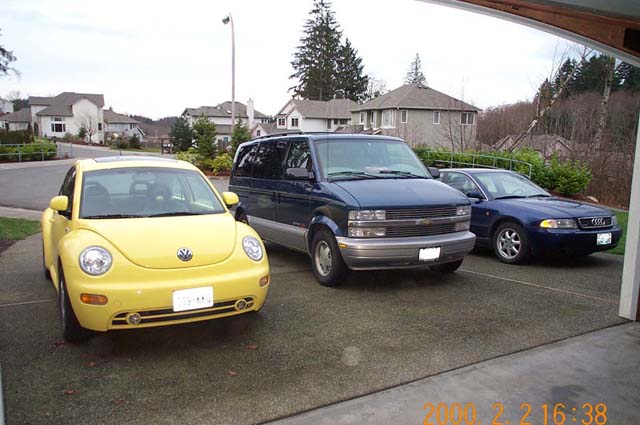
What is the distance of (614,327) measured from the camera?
5133 millimetres

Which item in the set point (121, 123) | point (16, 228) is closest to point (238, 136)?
point (16, 228)

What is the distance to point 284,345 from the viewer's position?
457 cm

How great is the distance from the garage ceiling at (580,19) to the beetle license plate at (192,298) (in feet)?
11.3

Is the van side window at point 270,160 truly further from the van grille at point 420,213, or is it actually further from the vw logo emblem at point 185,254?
the vw logo emblem at point 185,254

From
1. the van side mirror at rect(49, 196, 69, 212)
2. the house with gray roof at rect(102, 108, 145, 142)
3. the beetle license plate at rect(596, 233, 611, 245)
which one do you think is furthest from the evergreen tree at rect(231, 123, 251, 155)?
the house with gray roof at rect(102, 108, 145, 142)

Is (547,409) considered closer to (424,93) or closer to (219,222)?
(219,222)

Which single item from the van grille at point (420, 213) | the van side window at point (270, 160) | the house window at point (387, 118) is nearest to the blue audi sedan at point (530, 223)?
the van grille at point (420, 213)

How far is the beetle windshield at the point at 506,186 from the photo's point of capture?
29.2ft

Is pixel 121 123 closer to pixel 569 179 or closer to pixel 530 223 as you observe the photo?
pixel 569 179

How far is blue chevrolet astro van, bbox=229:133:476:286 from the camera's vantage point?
6004 millimetres

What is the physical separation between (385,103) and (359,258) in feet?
139

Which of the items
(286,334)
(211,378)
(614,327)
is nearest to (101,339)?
(211,378)

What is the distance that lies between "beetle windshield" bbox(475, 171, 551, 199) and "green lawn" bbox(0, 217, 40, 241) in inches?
349

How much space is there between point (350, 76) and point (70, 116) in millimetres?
43133
